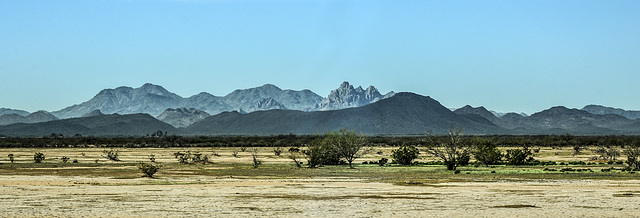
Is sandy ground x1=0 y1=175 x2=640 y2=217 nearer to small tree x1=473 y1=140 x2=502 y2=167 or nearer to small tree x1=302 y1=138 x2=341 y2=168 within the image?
small tree x1=302 y1=138 x2=341 y2=168

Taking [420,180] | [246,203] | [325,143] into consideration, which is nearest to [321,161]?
[325,143]

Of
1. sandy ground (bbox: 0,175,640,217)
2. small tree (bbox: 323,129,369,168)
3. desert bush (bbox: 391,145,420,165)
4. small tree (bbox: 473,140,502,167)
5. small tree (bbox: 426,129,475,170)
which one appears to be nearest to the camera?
sandy ground (bbox: 0,175,640,217)

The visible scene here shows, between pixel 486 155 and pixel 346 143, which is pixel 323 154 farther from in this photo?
pixel 486 155

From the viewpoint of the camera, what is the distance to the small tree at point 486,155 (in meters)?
56.8

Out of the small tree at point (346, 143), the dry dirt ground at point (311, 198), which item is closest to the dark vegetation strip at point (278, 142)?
the small tree at point (346, 143)

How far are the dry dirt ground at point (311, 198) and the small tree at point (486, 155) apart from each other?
1723cm

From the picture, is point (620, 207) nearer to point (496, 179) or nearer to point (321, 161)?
point (496, 179)

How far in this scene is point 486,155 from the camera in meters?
56.8

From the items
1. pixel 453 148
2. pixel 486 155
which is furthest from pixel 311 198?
pixel 486 155

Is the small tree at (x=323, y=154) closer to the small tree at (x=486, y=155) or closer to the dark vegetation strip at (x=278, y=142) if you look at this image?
the small tree at (x=486, y=155)

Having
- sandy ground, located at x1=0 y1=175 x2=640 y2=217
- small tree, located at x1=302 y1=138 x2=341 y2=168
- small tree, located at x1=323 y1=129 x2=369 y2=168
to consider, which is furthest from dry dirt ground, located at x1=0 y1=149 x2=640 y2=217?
small tree, located at x1=323 y1=129 x2=369 y2=168

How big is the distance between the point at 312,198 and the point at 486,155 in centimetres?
2952

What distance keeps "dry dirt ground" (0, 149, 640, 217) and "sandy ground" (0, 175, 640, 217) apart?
0.03m

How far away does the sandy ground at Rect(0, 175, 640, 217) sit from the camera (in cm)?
2520
